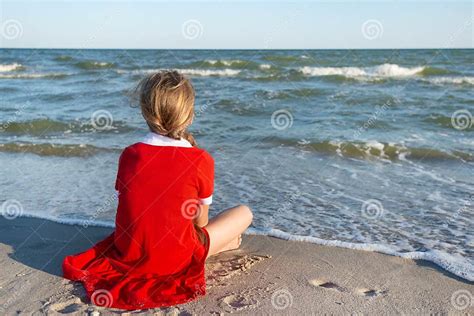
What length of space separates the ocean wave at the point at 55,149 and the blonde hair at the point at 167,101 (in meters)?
4.71

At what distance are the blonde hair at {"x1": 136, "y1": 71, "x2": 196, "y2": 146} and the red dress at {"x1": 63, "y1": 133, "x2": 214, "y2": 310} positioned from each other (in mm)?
85

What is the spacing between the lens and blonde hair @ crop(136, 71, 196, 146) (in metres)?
2.88

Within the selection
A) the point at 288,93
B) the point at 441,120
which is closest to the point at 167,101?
the point at 441,120

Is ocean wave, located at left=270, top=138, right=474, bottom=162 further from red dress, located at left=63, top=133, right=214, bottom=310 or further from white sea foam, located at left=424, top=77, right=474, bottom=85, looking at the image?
white sea foam, located at left=424, top=77, right=474, bottom=85

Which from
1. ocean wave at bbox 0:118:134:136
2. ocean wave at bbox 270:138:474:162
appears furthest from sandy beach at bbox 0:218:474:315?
ocean wave at bbox 0:118:134:136

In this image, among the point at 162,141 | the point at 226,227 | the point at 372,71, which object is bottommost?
the point at 372,71

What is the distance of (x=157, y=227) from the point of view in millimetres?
2980

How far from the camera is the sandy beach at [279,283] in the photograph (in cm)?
292

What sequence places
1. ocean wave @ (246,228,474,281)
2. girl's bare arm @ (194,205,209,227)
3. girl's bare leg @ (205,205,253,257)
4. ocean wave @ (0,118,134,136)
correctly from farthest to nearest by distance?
ocean wave @ (0,118,134,136) → ocean wave @ (246,228,474,281) → girl's bare leg @ (205,205,253,257) → girl's bare arm @ (194,205,209,227)

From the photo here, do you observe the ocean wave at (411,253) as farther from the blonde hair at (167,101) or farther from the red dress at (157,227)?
the blonde hair at (167,101)

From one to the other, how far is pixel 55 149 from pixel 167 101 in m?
5.30

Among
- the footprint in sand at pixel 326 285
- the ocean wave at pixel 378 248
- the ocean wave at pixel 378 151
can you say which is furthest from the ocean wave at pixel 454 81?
the footprint in sand at pixel 326 285

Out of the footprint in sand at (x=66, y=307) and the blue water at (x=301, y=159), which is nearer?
the footprint in sand at (x=66, y=307)

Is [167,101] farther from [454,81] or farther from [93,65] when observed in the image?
[93,65]
